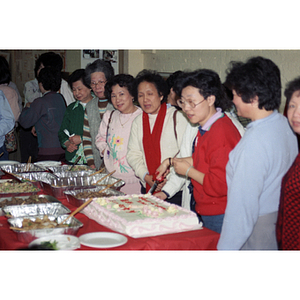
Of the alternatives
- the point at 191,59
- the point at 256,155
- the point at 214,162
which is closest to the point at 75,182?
the point at 214,162

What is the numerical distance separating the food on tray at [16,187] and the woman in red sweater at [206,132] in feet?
3.24

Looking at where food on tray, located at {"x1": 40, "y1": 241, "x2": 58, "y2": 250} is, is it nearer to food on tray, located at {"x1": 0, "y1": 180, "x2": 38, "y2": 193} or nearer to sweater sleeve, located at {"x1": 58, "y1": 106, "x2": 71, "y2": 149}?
food on tray, located at {"x1": 0, "y1": 180, "x2": 38, "y2": 193}

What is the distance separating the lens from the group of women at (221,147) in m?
1.44

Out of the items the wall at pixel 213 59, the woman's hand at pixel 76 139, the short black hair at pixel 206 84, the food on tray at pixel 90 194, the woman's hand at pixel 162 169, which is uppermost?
the wall at pixel 213 59

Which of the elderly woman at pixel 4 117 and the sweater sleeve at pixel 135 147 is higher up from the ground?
the elderly woman at pixel 4 117

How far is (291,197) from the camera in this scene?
1.44 meters

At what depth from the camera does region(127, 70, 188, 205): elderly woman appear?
2.44m

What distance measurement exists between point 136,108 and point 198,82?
3.49 feet

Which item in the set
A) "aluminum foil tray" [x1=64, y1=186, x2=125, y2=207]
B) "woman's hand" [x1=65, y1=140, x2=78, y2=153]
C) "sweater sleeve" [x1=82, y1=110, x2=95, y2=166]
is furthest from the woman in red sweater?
"woman's hand" [x1=65, y1=140, x2=78, y2=153]

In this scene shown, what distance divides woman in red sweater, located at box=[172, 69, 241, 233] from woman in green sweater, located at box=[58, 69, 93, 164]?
5.19ft

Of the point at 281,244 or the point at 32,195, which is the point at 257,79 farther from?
the point at 32,195

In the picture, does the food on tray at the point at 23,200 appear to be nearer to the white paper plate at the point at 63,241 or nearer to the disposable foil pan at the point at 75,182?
the disposable foil pan at the point at 75,182

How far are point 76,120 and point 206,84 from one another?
1766mm

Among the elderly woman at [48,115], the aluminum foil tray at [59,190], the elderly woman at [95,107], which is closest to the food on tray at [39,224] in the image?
the aluminum foil tray at [59,190]
